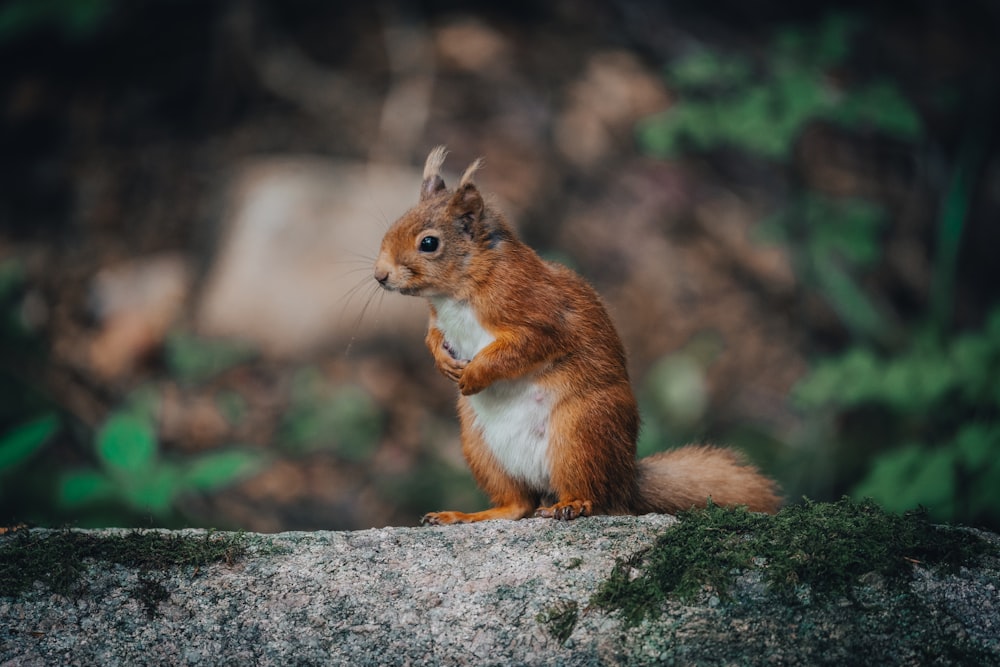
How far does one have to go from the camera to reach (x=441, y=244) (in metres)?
3.35

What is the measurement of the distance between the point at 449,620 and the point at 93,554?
961 millimetres

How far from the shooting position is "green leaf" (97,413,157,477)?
4.53 meters

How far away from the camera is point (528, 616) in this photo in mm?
2613

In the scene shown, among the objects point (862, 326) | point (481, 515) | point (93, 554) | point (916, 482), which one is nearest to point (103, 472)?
point (93, 554)

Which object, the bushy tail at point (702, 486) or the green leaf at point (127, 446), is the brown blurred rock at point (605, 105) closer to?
→ the green leaf at point (127, 446)

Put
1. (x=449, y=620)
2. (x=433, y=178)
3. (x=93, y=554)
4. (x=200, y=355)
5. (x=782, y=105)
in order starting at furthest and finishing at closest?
(x=200, y=355) < (x=782, y=105) < (x=433, y=178) < (x=93, y=554) < (x=449, y=620)

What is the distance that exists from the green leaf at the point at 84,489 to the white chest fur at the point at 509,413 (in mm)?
1957

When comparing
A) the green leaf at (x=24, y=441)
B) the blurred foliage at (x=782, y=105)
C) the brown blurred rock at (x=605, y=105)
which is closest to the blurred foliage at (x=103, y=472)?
the green leaf at (x=24, y=441)

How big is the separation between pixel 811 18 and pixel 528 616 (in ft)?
23.7

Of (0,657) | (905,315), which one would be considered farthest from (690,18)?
(0,657)

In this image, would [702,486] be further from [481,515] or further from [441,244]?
[441,244]

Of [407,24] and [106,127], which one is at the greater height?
[407,24]

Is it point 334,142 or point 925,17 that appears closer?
point 334,142

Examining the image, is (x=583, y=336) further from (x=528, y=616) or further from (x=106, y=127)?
(x=106, y=127)
